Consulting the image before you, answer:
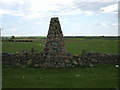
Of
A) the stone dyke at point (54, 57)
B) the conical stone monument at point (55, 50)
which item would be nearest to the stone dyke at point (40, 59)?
the stone dyke at point (54, 57)

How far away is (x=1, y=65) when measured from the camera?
2320 cm

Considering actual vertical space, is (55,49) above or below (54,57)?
above

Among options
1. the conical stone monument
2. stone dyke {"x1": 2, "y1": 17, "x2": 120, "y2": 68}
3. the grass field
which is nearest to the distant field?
stone dyke {"x1": 2, "y1": 17, "x2": 120, "y2": 68}

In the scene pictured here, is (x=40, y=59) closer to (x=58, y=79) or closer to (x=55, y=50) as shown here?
(x=55, y=50)

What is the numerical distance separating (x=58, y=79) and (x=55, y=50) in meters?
5.95

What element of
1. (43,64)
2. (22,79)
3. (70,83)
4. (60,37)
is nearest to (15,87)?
(22,79)

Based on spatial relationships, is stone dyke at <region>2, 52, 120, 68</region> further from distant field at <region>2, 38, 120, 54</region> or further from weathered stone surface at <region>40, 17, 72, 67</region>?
distant field at <region>2, 38, 120, 54</region>

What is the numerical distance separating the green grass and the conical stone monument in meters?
1.19

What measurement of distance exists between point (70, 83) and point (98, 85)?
2049 mm

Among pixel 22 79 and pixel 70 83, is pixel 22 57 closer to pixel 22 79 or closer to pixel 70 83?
pixel 22 79

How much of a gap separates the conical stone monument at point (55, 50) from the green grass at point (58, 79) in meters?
1.19

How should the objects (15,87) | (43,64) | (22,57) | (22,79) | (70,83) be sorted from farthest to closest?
(22,57)
(43,64)
(22,79)
(70,83)
(15,87)

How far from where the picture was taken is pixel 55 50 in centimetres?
2266

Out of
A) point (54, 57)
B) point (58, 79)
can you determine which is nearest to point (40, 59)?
point (54, 57)
